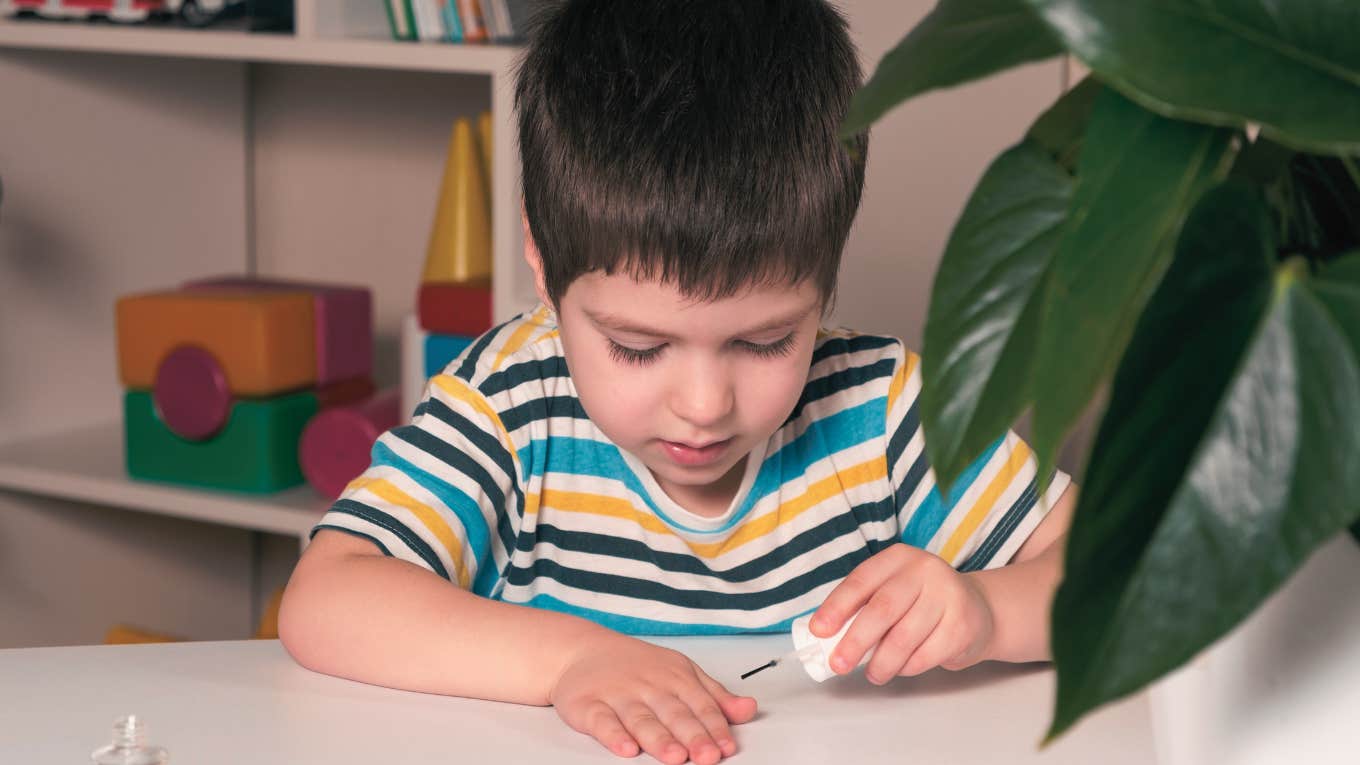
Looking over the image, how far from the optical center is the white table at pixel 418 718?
0.55 meters

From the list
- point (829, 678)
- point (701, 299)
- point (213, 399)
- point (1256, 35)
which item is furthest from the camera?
point (213, 399)

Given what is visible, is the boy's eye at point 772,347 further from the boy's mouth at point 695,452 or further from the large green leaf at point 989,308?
the large green leaf at point 989,308

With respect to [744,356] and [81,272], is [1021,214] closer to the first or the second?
[744,356]

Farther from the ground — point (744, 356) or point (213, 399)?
point (744, 356)

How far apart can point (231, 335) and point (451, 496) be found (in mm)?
848

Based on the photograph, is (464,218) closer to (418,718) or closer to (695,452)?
(695,452)

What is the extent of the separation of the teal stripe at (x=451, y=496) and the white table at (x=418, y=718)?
0.66 feet

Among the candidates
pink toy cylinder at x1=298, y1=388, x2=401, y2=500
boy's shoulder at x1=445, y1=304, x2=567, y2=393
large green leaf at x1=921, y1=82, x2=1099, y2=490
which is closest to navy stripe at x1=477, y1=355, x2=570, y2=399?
boy's shoulder at x1=445, y1=304, x2=567, y2=393

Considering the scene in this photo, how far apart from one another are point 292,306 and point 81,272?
388 millimetres

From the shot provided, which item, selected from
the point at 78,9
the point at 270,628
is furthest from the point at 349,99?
the point at 270,628

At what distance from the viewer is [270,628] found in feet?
5.56

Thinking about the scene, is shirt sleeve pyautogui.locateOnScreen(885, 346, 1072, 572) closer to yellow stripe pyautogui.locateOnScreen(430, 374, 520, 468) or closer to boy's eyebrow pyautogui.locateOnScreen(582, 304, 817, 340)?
boy's eyebrow pyautogui.locateOnScreen(582, 304, 817, 340)

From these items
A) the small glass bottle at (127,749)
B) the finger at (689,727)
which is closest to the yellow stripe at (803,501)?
the finger at (689,727)

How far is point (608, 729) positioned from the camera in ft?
1.89
